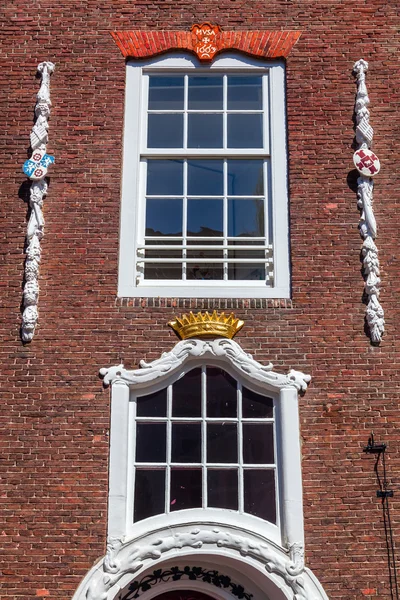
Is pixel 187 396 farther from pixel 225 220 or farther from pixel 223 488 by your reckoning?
pixel 225 220

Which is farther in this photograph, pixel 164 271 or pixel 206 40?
pixel 206 40

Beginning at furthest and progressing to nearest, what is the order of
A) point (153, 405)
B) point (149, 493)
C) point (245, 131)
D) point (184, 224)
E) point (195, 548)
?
point (245, 131) < point (184, 224) < point (153, 405) < point (149, 493) < point (195, 548)

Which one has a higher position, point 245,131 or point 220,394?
point 245,131

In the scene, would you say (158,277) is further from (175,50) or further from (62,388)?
(175,50)

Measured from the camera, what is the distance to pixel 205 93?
10.9 meters

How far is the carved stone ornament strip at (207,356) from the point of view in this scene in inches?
370

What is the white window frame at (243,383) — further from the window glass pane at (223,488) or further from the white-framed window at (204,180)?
the white-framed window at (204,180)

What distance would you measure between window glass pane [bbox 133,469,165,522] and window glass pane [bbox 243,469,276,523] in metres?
0.89

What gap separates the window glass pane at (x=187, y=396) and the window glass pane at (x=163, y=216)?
5.97 feet

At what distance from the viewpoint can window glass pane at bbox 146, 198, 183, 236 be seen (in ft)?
34.0

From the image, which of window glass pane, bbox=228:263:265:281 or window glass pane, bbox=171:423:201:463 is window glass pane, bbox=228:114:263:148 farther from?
window glass pane, bbox=171:423:201:463

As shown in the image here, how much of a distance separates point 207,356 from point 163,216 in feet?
6.30

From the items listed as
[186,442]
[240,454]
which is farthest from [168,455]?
[240,454]

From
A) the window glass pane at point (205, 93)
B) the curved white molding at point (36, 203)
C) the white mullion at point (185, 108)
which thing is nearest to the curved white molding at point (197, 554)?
the curved white molding at point (36, 203)
